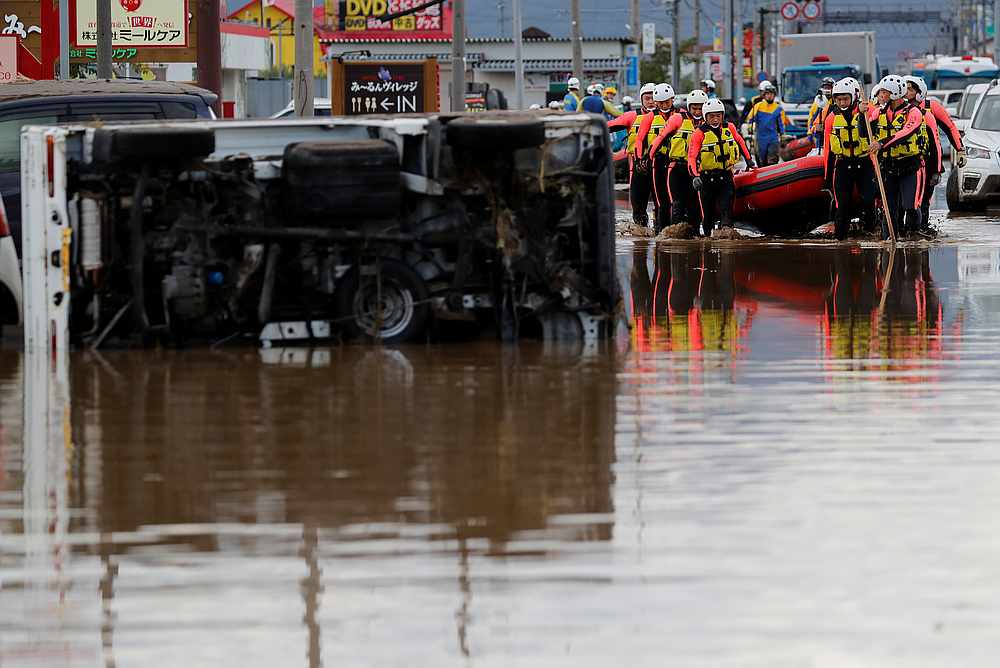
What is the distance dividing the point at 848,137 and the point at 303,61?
7648 mm

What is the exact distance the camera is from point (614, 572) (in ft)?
23.4

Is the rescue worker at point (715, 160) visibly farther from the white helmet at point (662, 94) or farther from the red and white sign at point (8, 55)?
the red and white sign at point (8, 55)

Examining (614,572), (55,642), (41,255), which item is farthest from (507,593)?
(41,255)

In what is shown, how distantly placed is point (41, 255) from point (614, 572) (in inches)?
238

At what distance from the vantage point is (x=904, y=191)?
849 inches

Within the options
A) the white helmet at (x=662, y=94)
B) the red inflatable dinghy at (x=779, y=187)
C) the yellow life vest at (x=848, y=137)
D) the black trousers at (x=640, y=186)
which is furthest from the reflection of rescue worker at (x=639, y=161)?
the yellow life vest at (x=848, y=137)

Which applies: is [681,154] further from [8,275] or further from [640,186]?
[8,275]

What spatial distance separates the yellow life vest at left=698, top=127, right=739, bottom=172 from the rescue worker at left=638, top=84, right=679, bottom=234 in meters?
0.89

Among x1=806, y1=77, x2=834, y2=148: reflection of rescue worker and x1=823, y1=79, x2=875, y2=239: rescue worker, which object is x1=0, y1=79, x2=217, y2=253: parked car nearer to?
x1=823, y1=79, x2=875, y2=239: rescue worker

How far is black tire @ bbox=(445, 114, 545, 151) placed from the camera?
12.3 metres

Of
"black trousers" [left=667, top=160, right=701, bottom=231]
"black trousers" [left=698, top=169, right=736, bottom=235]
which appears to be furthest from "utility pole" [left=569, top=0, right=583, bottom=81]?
"black trousers" [left=698, top=169, right=736, bottom=235]

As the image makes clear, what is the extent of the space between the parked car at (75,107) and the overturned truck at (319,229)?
2.55 metres

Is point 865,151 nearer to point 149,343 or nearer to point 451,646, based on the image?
point 149,343

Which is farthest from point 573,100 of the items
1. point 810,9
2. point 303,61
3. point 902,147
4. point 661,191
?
point 810,9
